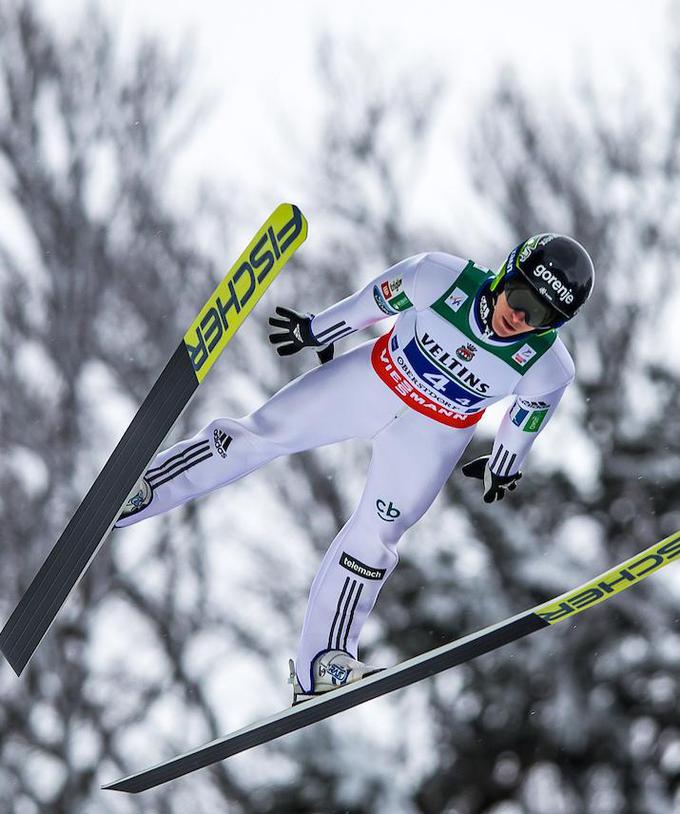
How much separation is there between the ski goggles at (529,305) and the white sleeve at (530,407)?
24cm

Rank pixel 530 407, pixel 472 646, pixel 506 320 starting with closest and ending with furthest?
1. pixel 506 320
2. pixel 530 407
3. pixel 472 646

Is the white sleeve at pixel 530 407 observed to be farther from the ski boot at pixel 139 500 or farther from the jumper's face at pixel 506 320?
the ski boot at pixel 139 500

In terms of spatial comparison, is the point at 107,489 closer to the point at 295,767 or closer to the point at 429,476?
the point at 429,476

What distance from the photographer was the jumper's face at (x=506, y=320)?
389 cm

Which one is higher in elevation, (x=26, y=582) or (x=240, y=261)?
(x=240, y=261)

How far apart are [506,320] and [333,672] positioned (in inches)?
49.6

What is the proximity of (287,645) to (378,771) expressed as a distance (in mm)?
1640

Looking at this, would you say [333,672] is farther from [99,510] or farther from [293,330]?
[293,330]

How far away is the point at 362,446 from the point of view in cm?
1226

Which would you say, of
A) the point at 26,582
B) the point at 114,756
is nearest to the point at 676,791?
the point at 114,756

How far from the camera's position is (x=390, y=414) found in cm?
423

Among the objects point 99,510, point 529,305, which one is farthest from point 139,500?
point 529,305

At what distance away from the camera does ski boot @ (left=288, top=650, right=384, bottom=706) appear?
169 inches

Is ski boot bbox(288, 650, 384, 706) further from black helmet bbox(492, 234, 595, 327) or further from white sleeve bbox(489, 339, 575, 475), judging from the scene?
black helmet bbox(492, 234, 595, 327)
